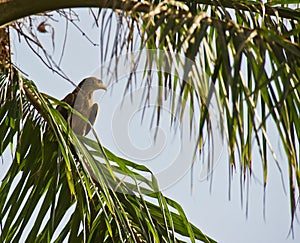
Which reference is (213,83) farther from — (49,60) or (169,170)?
(49,60)

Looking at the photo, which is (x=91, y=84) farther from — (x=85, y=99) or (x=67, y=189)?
(x=67, y=189)

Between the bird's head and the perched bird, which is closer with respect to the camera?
the perched bird

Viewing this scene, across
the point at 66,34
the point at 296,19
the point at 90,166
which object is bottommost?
the point at 90,166

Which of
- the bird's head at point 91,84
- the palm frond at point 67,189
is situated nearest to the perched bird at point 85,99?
the bird's head at point 91,84

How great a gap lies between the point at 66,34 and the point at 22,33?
157 millimetres

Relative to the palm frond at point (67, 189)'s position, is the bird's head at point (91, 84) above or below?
above

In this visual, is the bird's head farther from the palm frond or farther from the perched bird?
the palm frond

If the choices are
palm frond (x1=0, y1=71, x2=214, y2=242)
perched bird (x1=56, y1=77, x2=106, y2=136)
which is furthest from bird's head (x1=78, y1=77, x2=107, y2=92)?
palm frond (x1=0, y1=71, x2=214, y2=242)

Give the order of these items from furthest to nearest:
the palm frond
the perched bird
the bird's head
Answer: the bird's head < the perched bird < the palm frond

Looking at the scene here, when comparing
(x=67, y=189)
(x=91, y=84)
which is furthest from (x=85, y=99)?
(x=67, y=189)

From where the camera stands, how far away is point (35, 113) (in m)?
2.23

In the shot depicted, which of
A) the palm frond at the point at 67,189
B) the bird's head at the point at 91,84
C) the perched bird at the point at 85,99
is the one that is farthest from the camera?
the bird's head at the point at 91,84

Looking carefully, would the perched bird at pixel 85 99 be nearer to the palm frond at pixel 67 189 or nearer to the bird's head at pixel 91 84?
the bird's head at pixel 91 84

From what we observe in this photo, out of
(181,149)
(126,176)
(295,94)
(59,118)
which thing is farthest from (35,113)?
(295,94)
